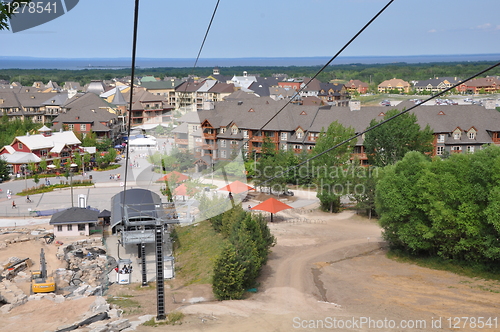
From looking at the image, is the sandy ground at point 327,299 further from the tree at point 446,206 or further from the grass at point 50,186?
the grass at point 50,186

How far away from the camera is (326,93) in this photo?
84.8m

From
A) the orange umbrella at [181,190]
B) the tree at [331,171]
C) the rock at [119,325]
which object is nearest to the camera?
the rock at [119,325]

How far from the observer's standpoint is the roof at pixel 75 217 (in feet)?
75.9

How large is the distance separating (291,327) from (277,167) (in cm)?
1965

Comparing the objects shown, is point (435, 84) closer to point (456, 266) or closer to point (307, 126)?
point (307, 126)

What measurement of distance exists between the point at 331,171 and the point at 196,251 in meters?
10.0

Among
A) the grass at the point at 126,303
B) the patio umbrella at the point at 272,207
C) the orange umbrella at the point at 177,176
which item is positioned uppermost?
the orange umbrella at the point at 177,176

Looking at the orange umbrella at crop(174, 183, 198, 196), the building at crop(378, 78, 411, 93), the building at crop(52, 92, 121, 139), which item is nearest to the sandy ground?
the orange umbrella at crop(174, 183, 198, 196)

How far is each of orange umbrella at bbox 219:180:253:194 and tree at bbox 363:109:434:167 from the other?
8.97 m

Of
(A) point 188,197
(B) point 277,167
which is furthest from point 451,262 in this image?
(B) point 277,167

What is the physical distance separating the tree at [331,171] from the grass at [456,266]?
22.7ft

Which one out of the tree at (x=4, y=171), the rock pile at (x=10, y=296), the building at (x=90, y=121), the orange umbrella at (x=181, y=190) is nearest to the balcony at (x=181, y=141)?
the orange umbrella at (x=181, y=190)

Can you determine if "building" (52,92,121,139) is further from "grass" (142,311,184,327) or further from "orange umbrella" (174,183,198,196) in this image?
"grass" (142,311,184,327)

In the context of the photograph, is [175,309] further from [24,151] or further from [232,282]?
[24,151]
